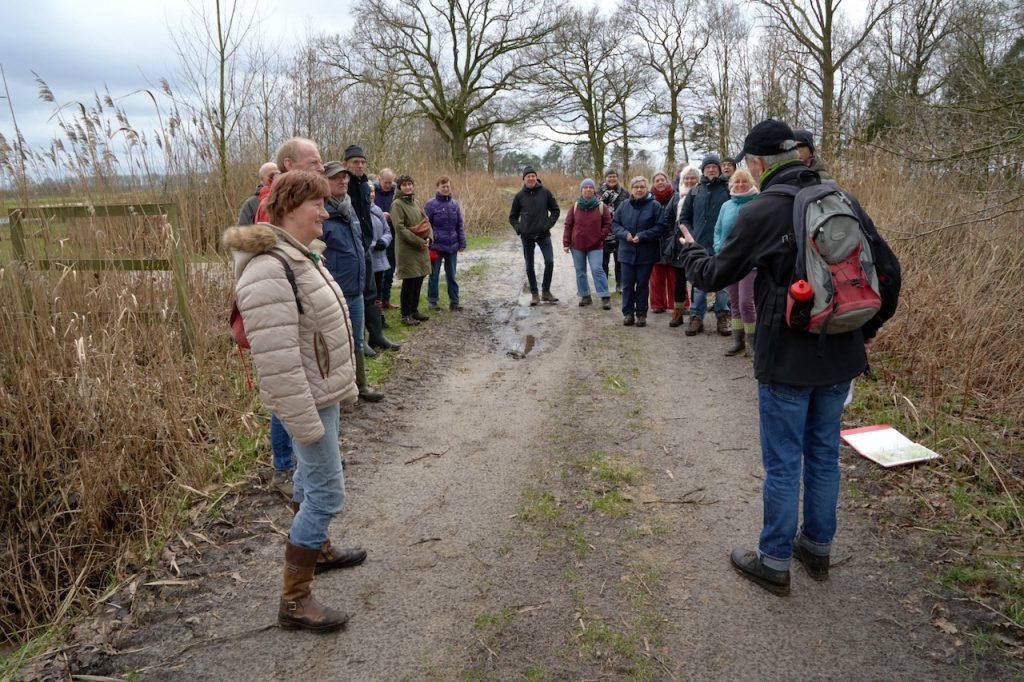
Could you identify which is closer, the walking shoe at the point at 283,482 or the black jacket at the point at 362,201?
the walking shoe at the point at 283,482

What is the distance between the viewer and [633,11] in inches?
1171

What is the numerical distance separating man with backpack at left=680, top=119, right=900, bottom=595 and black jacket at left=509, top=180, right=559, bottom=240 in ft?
21.4

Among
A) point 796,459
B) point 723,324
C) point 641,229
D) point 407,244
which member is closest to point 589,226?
point 641,229

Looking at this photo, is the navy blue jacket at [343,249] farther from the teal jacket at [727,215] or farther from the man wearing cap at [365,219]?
the teal jacket at [727,215]

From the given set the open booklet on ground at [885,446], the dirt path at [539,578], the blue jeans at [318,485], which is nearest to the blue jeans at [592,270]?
the dirt path at [539,578]

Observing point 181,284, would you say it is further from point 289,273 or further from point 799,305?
point 799,305

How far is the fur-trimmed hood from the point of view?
250 cm

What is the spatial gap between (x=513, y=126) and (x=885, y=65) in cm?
1699

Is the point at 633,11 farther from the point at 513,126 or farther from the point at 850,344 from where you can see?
the point at 850,344

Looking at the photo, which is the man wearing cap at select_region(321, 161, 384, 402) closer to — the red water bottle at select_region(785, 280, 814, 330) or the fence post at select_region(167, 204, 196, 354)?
the fence post at select_region(167, 204, 196, 354)

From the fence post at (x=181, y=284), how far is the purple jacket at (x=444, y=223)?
4.09 m

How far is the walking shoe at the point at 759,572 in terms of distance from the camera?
9.90 feet

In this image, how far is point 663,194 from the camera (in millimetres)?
8570

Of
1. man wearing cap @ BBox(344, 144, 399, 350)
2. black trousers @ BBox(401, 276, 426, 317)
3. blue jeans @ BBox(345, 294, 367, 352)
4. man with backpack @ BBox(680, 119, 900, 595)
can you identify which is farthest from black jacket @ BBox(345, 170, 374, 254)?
man with backpack @ BBox(680, 119, 900, 595)
